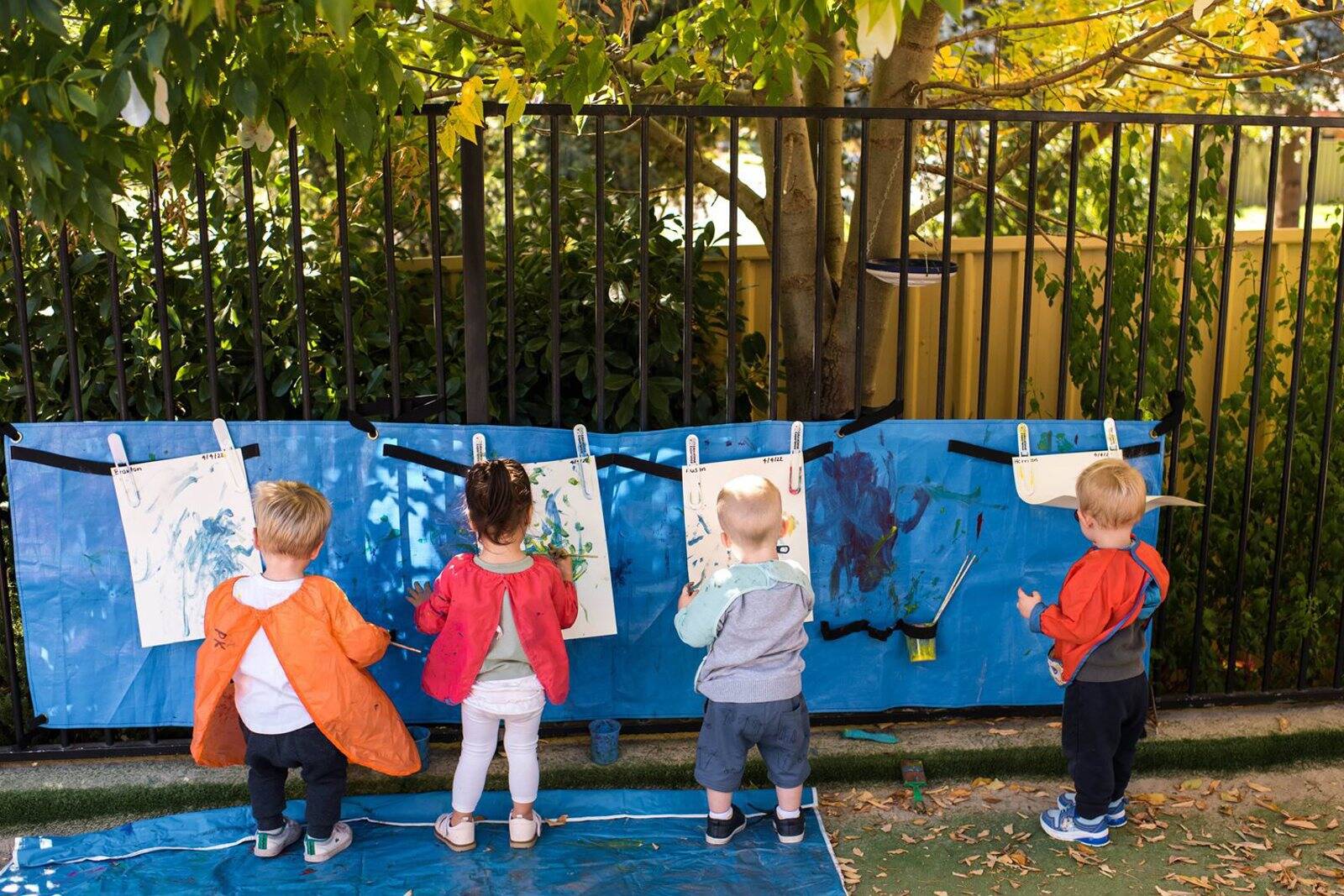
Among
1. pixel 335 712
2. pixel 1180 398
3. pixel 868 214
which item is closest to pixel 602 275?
pixel 868 214

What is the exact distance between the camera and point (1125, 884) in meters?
3.62

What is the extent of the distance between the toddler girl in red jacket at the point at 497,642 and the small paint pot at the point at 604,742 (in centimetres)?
41

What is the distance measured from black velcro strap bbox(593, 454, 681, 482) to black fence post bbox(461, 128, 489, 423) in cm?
41

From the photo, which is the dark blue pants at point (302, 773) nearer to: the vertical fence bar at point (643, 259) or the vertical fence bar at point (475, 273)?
the vertical fence bar at point (475, 273)

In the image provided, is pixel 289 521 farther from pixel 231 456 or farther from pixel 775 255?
pixel 775 255

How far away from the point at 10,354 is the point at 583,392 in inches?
83.4

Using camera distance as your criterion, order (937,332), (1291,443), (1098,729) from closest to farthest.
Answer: (1098,729), (1291,443), (937,332)

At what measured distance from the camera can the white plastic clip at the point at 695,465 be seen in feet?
13.3

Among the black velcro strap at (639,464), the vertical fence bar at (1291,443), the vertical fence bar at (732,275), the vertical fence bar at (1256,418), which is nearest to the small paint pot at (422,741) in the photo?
the black velcro strap at (639,464)

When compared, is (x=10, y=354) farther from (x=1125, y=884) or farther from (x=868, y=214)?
(x=1125, y=884)

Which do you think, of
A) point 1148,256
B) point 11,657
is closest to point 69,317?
point 11,657

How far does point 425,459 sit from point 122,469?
949 millimetres

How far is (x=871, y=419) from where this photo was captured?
4133 millimetres

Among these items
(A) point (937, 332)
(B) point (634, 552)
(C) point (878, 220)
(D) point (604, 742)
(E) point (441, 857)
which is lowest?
(E) point (441, 857)
